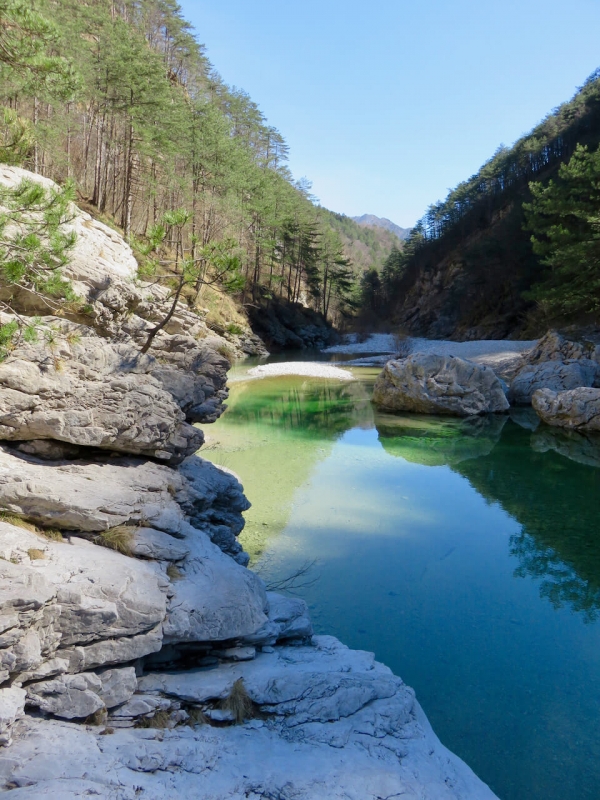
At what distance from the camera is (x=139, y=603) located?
303 cm

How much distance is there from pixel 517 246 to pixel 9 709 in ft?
112

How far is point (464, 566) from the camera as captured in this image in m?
6.27

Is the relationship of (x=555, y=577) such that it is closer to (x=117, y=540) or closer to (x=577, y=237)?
(x=117, y=540)

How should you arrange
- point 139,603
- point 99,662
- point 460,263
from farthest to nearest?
point 460,263
point 139,603
point 99,662

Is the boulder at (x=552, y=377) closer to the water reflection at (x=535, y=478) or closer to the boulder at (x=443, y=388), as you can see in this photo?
the water reflection at (x=535, y=478)

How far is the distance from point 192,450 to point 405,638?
2.80 m

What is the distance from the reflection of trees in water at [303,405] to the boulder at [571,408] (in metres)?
4.83

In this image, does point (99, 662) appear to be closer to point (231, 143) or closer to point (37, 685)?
point (37, 685)

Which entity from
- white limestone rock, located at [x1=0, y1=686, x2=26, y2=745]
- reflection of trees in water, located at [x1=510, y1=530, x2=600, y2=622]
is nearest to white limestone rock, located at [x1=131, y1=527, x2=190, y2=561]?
white limestone rock, located at [x1=0, y1=686, x2=26, y2=745]

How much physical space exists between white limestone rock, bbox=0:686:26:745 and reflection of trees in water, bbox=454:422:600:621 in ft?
16.8

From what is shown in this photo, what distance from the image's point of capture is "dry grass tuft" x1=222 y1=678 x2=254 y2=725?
2.94 m

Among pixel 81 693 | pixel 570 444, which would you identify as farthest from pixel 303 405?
pixel 81 693

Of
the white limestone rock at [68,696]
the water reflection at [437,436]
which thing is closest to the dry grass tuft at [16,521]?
the white limestone rock at [68,696]

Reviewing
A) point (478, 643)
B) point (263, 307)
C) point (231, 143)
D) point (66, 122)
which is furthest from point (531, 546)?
point (263, 307)
